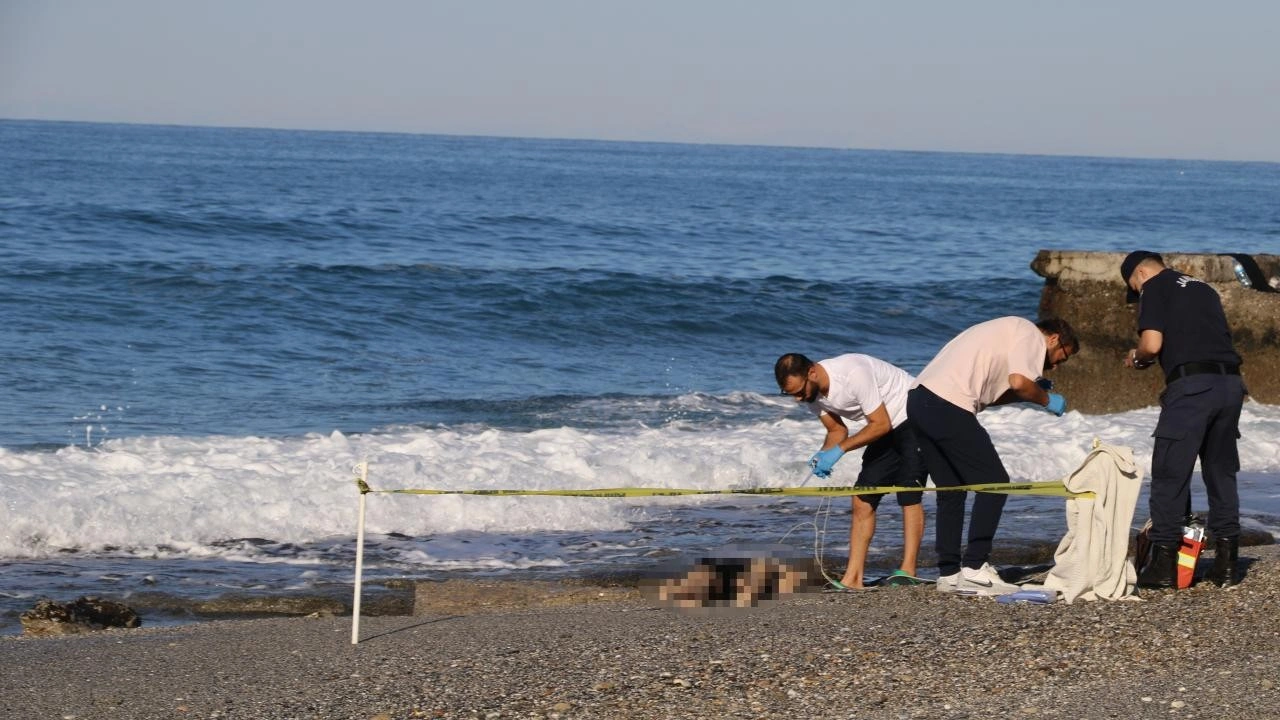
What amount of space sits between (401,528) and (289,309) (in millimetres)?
11277

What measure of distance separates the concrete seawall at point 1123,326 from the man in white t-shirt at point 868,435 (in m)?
7.12

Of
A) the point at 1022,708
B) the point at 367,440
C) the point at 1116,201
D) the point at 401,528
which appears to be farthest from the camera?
the point at 1116,201

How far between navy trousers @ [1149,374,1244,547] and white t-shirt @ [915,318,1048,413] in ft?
2.01

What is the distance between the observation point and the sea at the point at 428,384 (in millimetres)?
8492

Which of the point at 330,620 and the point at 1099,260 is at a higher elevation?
the point at 1099,260

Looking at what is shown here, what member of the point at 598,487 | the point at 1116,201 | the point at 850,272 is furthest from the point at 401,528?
the point at 1116,201

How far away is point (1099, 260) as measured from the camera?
14.1 metres

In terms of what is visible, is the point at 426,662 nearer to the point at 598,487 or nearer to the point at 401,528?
the point at 401,528

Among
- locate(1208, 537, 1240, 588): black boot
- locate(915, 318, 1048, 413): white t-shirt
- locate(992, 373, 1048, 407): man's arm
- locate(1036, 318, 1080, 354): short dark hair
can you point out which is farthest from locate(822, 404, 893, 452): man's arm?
locate(1208, 537, 1240, 588): black boot

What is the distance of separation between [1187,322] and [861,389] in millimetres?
1471

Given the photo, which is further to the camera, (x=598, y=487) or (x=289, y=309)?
(x=289, y=309)

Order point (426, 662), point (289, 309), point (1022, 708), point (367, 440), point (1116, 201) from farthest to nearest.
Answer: point (1116, 201) < point (289, 309) < point (367, 440) < point (426, 662) < point (1022, 708)

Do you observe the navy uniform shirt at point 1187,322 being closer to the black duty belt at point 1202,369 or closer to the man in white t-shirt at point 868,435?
the black duty belt at point 1202,369

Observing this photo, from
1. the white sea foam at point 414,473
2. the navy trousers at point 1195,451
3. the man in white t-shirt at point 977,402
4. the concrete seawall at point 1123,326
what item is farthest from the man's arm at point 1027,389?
the concrete seawall at point 1123,326
